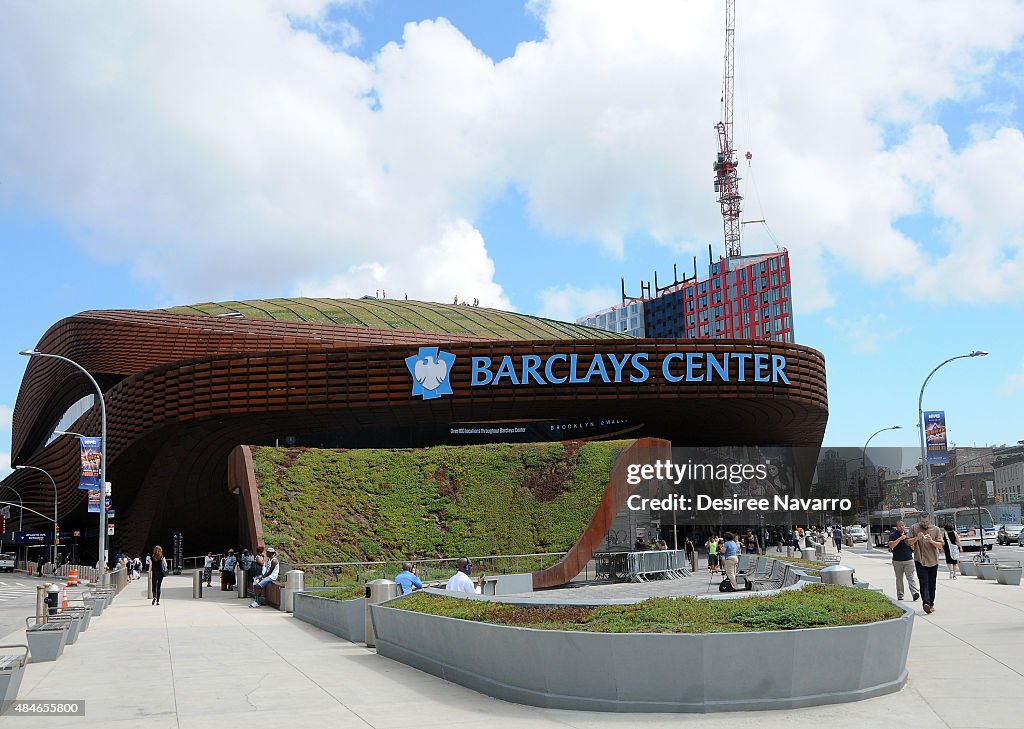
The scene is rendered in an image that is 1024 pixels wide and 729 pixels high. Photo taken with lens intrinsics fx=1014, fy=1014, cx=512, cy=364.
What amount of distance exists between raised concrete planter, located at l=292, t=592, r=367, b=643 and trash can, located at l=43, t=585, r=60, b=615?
5078 mm

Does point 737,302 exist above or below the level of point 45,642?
above

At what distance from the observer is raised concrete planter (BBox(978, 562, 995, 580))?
29.4 metres

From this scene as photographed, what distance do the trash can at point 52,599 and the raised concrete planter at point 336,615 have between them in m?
5.08

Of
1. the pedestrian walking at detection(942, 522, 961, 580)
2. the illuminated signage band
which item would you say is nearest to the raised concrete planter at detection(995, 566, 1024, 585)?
the pedestrian walking at detection(942, 522, 961, 580)

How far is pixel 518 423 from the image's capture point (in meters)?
53.9

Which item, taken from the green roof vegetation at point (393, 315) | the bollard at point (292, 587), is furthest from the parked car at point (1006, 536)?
the bollard at point (292, 587)

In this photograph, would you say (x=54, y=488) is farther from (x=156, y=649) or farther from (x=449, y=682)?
(x=449, y=682)

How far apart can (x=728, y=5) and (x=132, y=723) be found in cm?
17963

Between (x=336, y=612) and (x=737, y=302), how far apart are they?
163 meters

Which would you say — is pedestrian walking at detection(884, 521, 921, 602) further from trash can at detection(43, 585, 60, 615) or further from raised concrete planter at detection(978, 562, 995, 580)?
trash can at detection(43, 585, 60, 615)

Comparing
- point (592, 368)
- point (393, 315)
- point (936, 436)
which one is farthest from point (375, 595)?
point (393, 315)

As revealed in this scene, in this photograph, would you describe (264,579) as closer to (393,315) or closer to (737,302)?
(393,315)

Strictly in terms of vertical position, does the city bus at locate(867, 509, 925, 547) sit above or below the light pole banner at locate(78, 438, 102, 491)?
below

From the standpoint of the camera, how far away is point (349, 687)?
12.9 m
